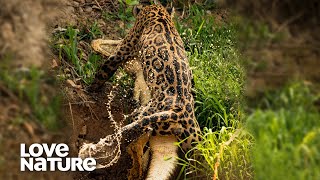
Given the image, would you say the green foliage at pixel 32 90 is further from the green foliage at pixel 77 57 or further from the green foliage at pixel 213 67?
the green foliage at pixel 213 67

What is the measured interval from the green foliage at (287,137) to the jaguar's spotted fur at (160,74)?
1.89 feet

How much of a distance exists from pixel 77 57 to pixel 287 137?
1881 millimetres

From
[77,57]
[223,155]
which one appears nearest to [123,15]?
[77,57]

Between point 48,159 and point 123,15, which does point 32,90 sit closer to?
point 48,159

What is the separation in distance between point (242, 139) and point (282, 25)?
746mm

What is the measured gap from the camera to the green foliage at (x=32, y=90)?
3.91 metres

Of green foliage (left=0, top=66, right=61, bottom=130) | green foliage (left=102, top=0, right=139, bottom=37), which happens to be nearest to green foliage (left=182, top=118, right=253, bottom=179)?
green foliage (left=0, top=66, right=61, bottom=130)

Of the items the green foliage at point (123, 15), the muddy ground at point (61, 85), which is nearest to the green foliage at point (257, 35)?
the muddy ground at point (61, 85)

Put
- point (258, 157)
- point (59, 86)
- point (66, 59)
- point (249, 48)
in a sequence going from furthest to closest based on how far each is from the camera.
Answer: point (66, 59) < point (59, 86) < point (249, 48) < point (258, 157)

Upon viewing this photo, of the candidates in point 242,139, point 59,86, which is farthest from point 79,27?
point 242,139

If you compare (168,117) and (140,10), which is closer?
(168,117)

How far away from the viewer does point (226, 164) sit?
12.5 ft

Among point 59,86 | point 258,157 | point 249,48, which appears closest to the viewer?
point 258,157

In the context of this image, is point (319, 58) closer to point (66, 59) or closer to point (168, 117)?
point (168, 117)
